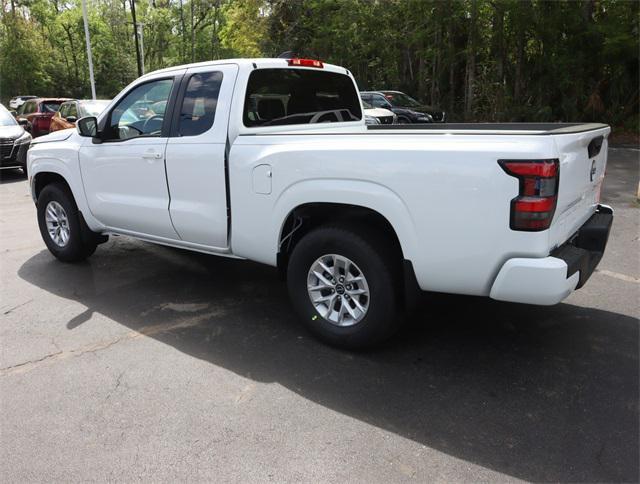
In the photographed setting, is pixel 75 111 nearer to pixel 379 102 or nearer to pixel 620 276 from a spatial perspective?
pixel 379 102

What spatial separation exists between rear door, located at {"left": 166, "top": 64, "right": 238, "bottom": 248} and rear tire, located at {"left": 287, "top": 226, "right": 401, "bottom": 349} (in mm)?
774

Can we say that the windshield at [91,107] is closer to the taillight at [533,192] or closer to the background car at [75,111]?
the background car at [75,111]

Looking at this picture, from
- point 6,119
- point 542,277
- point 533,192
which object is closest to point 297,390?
point 542,277

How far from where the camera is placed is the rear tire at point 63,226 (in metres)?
5.57

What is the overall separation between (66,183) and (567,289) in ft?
16.1

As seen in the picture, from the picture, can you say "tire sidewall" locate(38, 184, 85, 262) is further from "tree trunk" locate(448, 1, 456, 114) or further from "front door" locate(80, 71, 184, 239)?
"tree trunk" locate(448, 1, 456, 114)

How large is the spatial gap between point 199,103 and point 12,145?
32.5 ft

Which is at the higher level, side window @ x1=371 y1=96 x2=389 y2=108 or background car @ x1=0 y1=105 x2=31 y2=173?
side window @ x1=371 y1=96 x2=389 y2=108

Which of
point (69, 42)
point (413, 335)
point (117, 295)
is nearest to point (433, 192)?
→ point (413, 335)

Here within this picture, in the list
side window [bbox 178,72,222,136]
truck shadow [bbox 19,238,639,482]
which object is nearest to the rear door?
side window [bbox 178,72,222,136]

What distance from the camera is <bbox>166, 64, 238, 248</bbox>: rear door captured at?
407 cm

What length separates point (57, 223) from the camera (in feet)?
19.1

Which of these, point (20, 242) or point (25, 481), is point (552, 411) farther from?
point (20, 242)

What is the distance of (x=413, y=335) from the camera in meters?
3.97
